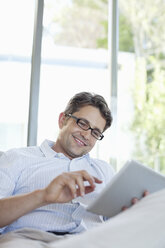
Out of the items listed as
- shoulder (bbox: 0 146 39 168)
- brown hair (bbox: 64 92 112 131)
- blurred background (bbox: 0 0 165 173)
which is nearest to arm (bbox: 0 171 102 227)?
shoulder (bbox: 0 146 39 168)

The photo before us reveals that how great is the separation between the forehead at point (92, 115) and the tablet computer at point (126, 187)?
0.70 meters

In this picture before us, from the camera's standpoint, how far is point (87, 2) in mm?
3621

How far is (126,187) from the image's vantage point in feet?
3.93

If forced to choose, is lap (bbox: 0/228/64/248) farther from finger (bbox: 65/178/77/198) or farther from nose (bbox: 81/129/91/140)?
nose (bbox: 81/129/91/140)

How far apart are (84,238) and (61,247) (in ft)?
0.17

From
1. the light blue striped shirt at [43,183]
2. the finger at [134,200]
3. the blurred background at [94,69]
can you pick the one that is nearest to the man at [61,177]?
the light blue striped shirt at [43,183]

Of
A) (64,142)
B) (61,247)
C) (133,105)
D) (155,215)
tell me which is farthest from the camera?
(133,105)

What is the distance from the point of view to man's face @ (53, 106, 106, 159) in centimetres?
183

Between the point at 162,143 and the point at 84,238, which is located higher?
the point at 162,143

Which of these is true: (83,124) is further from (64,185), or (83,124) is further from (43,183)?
(64,185)

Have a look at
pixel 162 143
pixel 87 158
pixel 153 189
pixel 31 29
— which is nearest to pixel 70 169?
pixel 87 158

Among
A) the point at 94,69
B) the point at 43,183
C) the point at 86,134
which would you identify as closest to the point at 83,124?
the point at 86,134

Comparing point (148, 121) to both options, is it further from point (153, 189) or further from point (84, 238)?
point (84, 238)

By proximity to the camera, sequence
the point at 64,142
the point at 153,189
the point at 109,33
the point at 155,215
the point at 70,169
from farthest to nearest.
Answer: the point at 109,33, the point at 64,142, the point at 70,169, the point at 153,189, the point at 155,215
